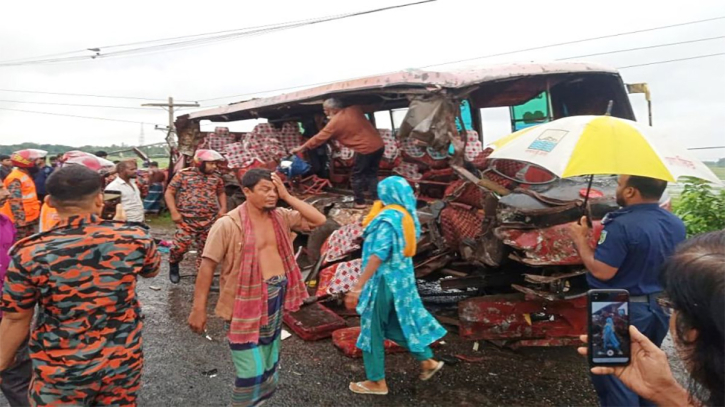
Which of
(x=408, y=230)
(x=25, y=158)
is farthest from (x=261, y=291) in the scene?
(x=25, y=158)

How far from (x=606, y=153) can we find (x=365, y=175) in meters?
4.35

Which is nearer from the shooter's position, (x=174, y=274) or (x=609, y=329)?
(x=609, y=329)

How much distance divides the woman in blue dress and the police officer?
4.24 ft

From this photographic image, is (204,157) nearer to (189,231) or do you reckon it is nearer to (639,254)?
(189,231)

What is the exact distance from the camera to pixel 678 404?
1406 mm

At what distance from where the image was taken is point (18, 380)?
269 cm

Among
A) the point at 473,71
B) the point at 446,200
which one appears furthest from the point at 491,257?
the point at 473,71

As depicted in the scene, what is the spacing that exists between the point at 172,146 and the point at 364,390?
36.2 feet

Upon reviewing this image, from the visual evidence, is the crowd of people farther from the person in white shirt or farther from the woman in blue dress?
the person in white shirt

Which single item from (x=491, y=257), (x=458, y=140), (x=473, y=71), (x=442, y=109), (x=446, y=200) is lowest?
(x=491, y=257)

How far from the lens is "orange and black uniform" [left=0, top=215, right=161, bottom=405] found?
2.03m

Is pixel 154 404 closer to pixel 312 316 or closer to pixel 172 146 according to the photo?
pixel 312 316

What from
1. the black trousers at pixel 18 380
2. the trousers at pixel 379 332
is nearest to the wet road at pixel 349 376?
the trousers at pixel 379 332

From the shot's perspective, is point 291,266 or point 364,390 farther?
point 364,390
